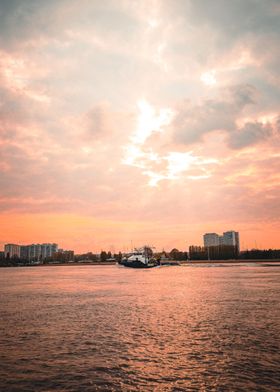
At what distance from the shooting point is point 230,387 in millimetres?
16359

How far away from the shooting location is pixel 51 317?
3644 centimetres

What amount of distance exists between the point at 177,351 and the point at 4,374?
11170 millimetres

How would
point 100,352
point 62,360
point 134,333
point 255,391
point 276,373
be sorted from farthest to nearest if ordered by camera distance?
1. point 134,333
2. point 100,352
3. point 62,360
4. point 276,373
5. point 255,391

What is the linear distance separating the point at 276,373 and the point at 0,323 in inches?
1064

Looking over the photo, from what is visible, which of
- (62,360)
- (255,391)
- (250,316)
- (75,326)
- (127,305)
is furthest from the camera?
(127,305)

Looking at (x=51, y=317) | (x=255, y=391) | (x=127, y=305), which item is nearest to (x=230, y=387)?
(x=255, y=391)

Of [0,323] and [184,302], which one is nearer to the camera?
[0,323]

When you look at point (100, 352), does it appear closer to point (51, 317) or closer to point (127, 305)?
point (51, 317)

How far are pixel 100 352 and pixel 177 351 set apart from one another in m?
5.44

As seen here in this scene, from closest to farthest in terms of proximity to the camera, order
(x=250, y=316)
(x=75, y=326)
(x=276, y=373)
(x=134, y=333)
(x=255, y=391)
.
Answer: (x=255, y=391), (x=276, y=373), (x=134, y=333), (x=75, y=326), (x=250, y=316)

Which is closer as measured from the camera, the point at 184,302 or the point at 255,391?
the point at 255,391

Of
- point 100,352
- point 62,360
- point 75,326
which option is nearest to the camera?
point 62,360

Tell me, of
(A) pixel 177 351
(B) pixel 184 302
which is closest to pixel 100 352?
(A) pixel 177 351

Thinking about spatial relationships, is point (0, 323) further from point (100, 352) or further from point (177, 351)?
point (177, 351)
